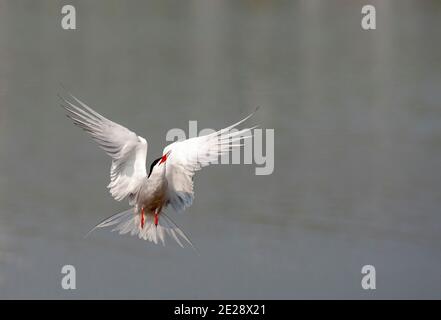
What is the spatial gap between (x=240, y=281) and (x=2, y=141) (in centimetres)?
313

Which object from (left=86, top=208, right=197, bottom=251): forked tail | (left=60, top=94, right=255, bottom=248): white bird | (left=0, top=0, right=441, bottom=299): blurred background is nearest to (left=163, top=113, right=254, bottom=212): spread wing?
(left=60, top=94, right=255, bottom=248): white bird

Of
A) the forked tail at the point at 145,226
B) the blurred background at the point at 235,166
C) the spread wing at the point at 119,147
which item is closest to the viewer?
the spread wing at the point at 119,147

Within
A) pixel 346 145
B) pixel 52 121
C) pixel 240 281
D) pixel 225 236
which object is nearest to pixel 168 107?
pixel 52 121

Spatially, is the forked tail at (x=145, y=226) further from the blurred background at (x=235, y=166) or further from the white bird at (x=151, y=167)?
the blurred background at (x=235, y=166)

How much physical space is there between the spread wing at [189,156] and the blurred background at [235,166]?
0.57 meters

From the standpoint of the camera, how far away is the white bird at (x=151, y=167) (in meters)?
5.74

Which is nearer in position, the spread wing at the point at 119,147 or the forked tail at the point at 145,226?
the spread wing at the point at 119,147

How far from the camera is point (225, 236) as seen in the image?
6.87 metres

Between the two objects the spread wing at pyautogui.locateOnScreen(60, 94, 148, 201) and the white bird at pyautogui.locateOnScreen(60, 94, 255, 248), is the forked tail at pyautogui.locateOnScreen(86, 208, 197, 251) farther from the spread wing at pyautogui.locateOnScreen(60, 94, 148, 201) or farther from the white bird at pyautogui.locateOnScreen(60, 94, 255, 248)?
the spread wing at pyautogui.locateOnScreen(60, 94, 148, 201)

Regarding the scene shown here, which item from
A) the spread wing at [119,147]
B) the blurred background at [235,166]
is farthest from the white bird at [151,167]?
the blurred background at [235,166]

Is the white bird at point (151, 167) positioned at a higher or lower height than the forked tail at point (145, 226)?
higher

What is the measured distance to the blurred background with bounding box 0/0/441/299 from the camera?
6402mm

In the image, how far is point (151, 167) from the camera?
234 inches

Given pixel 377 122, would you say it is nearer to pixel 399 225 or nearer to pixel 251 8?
pixel 399 225
